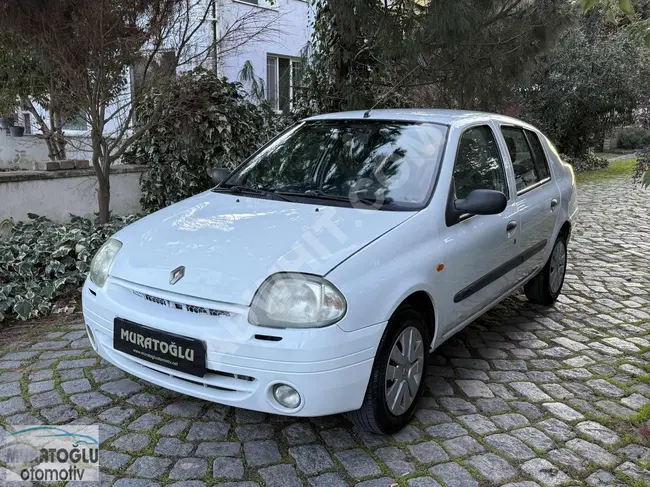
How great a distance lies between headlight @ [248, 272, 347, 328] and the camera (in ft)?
8.26

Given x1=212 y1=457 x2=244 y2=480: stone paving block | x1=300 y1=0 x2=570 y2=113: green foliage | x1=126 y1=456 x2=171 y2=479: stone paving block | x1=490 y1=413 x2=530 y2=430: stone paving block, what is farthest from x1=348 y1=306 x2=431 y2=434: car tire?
x1=300 y1=0 x2=570 y2=113: green foliage

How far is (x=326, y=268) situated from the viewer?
258cm

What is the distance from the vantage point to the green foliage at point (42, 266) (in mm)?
4602

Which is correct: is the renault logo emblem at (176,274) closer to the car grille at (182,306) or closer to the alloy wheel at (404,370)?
the car grille at (182,306)

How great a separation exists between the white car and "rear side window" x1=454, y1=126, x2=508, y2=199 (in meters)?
0.01

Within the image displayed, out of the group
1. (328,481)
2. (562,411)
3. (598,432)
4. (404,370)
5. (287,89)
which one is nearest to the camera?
(328,481)

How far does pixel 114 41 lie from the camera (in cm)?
546

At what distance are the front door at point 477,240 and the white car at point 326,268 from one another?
0.6 inches

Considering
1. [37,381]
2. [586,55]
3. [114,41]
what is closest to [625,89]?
[586,55]

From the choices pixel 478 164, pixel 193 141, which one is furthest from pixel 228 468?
pixel 193 141

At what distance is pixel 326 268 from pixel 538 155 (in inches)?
116

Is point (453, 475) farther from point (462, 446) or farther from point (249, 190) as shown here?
point (249, 190)

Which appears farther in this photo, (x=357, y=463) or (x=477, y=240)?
(x=477, y=240)

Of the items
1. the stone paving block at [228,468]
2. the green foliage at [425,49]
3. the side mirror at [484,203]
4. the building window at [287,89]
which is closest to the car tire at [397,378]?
the stone paving block at [228,468]
